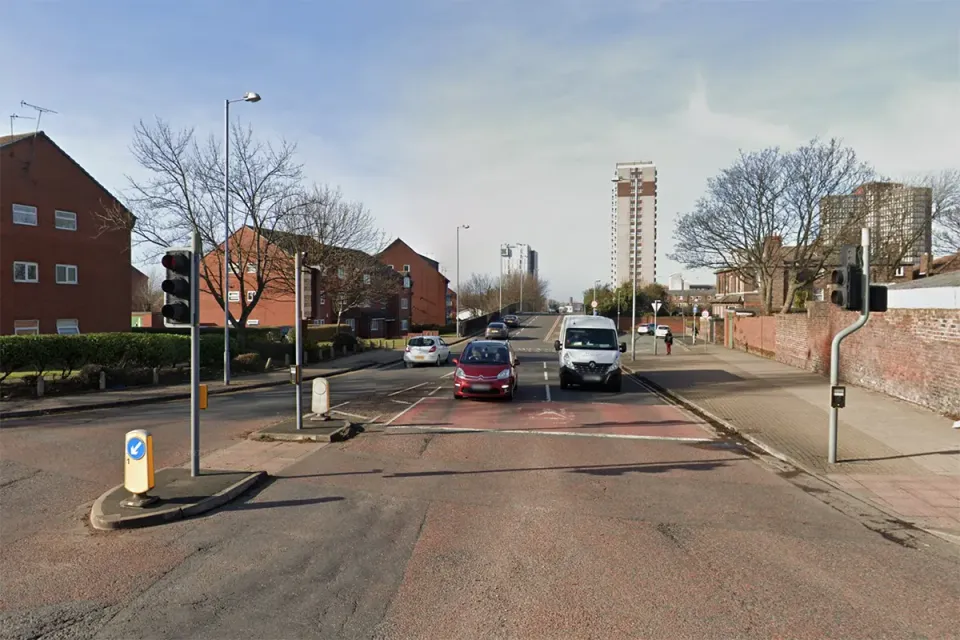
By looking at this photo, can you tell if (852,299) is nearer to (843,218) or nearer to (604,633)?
(604,633)

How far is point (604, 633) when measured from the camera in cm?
407

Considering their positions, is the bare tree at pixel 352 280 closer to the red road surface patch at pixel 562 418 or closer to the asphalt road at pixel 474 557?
the red road surface patch at pixel 562 418

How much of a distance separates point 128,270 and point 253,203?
10.2 meters

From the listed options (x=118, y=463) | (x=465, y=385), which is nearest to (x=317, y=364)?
(x=465, y=385)

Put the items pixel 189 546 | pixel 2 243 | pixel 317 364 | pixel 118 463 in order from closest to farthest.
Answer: pixel 189 546
pixel 118 463
pixel 2 243
pixel 317 364

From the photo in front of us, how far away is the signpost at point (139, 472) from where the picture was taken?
6.61 metres

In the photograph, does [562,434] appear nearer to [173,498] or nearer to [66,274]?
[173,498]

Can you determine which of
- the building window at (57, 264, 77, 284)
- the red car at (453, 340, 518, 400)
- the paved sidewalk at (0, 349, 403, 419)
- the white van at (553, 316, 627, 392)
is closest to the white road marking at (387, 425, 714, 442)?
the red car at (453, 340, 518, 400)

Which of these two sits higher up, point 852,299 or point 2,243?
point 2,243

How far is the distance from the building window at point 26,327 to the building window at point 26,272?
5.95 ft

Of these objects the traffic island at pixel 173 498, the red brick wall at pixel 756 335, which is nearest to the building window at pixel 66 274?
the traffic island at pixel 173 498

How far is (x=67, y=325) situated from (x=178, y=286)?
87.2 feet

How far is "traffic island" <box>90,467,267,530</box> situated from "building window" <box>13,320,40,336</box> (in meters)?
23.9

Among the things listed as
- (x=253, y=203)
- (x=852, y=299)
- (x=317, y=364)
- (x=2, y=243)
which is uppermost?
(x=253, y=203)
